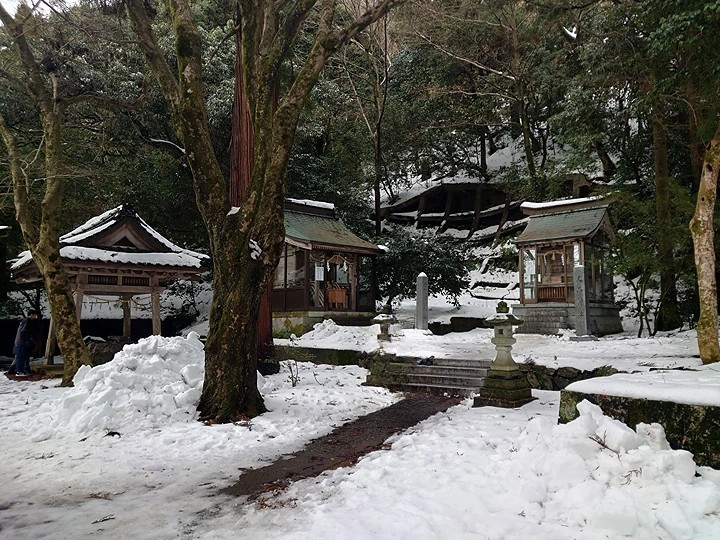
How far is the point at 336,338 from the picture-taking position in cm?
1485

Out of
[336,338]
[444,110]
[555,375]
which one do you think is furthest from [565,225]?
[444,110]

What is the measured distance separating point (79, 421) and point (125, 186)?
1596 cm

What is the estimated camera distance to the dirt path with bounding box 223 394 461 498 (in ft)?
14.8

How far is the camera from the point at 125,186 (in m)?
19.9

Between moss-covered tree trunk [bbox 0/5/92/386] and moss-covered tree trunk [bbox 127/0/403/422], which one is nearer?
moss-covered tree trunk [bbox 127/0/403/422]

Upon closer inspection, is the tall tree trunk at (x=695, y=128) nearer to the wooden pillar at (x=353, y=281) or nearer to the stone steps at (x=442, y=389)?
the stone steps at (x=442, y=389)

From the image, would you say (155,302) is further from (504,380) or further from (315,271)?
(504,380)

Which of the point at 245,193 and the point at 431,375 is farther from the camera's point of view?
the point at 431,375

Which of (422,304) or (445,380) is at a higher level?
(422,304)

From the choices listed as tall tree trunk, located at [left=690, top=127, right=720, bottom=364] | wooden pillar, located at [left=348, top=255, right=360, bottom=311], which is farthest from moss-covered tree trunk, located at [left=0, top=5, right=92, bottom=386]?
wooden pillar, located at [left=348, top=255, right=360, bottom=311]

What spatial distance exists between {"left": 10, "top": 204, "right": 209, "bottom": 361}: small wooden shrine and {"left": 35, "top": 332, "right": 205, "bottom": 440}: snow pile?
13.8ft

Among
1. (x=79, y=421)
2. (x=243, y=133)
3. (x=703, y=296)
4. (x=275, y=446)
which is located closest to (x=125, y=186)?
(x=243, y=133)

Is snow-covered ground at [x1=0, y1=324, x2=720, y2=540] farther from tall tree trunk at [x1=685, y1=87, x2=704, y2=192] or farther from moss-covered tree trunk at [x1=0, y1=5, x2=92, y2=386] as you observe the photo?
tall tree trunk at [x1=685, y1=87, x2=704, y2=192]

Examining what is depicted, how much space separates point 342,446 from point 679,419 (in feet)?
11.3
